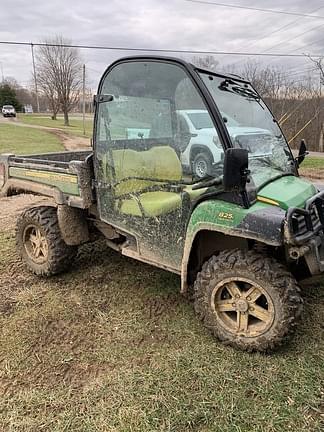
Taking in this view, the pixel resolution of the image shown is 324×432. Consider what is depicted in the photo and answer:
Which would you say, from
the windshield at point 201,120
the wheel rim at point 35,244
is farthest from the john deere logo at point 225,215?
the wheel rim at point 35,244

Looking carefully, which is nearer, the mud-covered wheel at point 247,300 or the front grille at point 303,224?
the front grille at point 303,224

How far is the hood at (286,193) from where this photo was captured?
266 cm

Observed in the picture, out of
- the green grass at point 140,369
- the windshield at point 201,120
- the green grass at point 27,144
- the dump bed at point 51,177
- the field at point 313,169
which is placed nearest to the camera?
the green grass at point 140,369

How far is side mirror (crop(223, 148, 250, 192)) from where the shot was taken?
2416mm

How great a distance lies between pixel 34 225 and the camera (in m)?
4.12

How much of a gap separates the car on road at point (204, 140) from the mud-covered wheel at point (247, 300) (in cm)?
64

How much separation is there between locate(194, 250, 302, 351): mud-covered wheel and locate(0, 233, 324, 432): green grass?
0.46 ft

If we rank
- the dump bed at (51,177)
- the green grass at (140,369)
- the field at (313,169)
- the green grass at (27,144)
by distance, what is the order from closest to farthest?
1. the green grass at (140,369)
2. the dump bed at (51,177)
3. the field at (313,169)
4. the green grass at (27,144)

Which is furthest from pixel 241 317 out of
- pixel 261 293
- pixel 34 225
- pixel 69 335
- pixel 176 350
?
pixel 34 225

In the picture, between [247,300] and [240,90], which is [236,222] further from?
[240,90]

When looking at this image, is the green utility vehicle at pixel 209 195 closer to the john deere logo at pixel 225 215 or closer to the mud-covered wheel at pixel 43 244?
the john deere logo at pixel 225 215

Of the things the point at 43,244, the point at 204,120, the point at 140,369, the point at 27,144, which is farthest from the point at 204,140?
the point at 27,144

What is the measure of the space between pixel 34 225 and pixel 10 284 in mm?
632

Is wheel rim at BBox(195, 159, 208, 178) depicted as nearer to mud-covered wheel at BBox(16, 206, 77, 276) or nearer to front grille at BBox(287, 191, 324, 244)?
front grille at BBox(287, 191, 324, 244)
